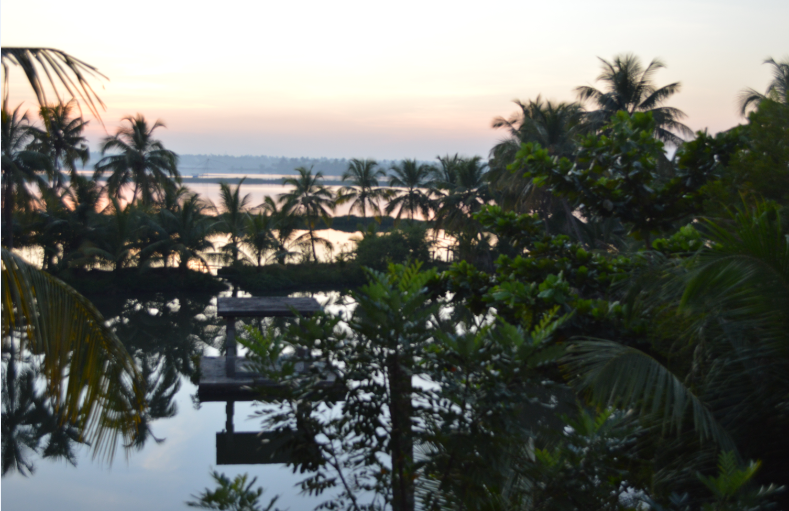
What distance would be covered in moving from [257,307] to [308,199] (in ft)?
59.4

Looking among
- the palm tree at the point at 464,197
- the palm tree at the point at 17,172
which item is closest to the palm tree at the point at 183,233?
the palm tree at the point at 17,172

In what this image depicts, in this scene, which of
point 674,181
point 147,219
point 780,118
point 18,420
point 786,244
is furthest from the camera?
point 147,219

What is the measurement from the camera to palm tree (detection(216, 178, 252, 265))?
26.3m

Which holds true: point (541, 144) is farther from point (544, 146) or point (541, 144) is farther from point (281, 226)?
point (281, 226)

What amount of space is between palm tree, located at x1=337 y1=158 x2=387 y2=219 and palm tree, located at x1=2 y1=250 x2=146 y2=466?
1163 inches

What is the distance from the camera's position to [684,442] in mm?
3162

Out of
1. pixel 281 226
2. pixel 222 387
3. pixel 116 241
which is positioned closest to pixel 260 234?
pixel 281 226

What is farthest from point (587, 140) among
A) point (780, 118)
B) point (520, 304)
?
point (520, 304)

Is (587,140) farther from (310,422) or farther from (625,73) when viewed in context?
(625,73)

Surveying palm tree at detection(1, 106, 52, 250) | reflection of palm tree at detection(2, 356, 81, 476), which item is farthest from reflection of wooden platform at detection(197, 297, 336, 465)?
palm tree at detection(1, 106, 52, 250)

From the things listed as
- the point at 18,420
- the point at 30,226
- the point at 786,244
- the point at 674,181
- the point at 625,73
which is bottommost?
the point at 18,420

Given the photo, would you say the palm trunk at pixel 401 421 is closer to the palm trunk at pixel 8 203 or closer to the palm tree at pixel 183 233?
the palm trunk at pixel 8 203

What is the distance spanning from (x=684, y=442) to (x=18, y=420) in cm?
1303

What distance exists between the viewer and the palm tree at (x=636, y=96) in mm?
22938
